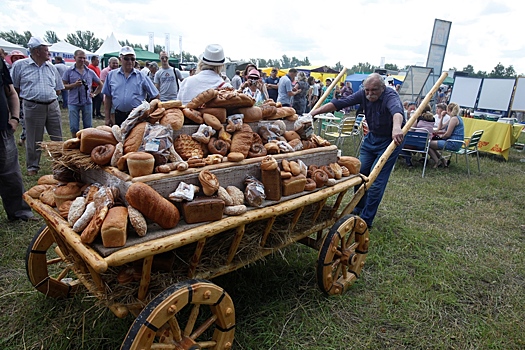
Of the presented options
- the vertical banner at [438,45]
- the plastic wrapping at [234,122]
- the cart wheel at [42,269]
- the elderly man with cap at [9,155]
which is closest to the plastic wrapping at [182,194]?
the plastic wrapping at [234,122]

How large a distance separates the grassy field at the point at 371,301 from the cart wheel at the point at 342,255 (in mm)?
131

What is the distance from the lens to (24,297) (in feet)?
8.29

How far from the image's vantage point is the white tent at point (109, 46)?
1772 centimetres

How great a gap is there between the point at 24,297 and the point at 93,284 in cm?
120

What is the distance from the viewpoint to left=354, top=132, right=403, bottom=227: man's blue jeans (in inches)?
149

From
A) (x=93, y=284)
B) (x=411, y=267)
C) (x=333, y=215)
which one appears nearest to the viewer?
(x=93, y=284)

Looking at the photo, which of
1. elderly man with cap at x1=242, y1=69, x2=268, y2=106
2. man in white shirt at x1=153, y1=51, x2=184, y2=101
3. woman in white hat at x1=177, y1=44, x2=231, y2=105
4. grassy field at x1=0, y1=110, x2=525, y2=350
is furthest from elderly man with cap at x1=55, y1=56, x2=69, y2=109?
grassy field at x1=0, y1=110, x2=525, y2=350

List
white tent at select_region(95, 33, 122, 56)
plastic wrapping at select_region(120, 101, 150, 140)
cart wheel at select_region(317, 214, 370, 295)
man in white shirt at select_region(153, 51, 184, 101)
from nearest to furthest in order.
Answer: plastic wrapping at select_region(120, 101, 150, 140), cart wheel at select_region(317, 214, 370, 295), man in white shirt at select_region(153, 51, 184, 101), white tent at select_region(95, 33, 122, 56)

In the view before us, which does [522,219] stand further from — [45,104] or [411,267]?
[45,104]

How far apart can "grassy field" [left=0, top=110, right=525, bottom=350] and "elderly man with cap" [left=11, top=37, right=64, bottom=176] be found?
59.9 inches

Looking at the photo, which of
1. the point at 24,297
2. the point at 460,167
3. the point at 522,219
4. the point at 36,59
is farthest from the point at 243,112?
the point at 460,167

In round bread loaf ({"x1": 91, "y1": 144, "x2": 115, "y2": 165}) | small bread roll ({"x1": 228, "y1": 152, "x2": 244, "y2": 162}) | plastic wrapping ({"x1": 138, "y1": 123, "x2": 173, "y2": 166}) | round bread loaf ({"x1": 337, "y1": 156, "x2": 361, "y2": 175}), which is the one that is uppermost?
plastic wrapping ({"x1": 138, "y1": 123, "x2": 173, "y2": 166})

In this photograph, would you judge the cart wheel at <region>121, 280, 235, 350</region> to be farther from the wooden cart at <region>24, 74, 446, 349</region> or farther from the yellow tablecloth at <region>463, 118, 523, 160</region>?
the yellow tablecloth at <region>463, 118, 523, 160</region>

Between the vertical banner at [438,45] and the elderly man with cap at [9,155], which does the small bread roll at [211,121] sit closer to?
the elderly man with cap at [9,155]
